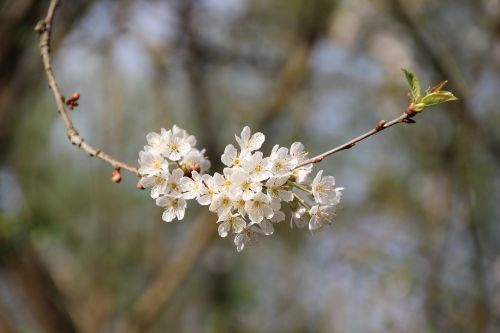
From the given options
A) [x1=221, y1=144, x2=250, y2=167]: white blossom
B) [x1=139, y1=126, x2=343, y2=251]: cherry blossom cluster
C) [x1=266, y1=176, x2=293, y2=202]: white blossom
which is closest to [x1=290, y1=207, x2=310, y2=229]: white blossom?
[x1=139, y1=126, x2=343, y2=251]: cherry blossom cluster

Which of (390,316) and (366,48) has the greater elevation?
(366,48)

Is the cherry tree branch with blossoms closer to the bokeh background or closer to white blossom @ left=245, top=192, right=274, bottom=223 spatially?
white blossom @ left=245, top=192, right=274, bottom=223

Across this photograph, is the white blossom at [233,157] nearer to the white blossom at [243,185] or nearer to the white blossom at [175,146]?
the white blossom at [243,185]

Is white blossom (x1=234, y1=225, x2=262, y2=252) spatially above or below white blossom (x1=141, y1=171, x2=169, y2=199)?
below

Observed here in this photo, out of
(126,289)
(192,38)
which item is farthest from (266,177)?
(126,289)

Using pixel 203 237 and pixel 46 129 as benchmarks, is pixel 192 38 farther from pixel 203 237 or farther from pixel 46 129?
pixel 46 129

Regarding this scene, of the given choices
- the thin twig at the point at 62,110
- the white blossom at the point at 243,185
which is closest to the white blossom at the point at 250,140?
the white blossom at the point at 243,185

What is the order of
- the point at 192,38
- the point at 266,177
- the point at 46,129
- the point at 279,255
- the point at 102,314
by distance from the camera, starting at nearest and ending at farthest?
1. the point at 266,177
2. the point at 192,38
3. the point at 102,314
4. the point at 46,129
5. the point at 279,255

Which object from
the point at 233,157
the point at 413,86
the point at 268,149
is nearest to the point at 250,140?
the point at 233,157
